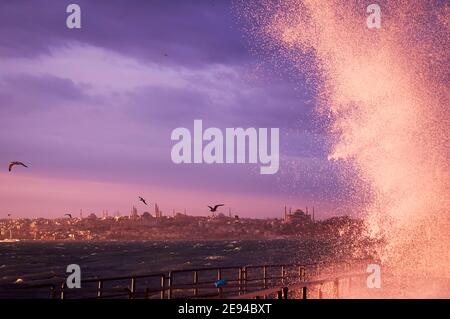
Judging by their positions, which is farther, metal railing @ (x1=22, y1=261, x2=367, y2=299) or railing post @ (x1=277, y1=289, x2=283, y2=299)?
railing post @ (x1=277, y1=289, x2=283, y2=299)

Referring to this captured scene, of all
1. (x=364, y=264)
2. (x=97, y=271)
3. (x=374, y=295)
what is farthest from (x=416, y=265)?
(x=97, y=271)

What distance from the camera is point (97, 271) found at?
107 metres

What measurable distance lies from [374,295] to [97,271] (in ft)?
297

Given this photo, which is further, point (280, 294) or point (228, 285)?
point (228, 285)

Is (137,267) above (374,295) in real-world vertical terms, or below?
below

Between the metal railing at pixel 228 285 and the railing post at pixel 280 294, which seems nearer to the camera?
the metal railing at pixel 228 285
